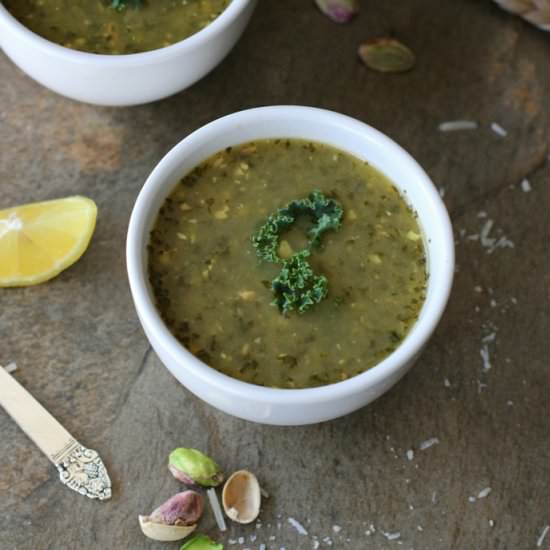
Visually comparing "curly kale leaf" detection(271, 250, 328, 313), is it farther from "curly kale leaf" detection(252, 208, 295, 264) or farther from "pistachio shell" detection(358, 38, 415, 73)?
"pistachio shell" detection(358, 38, 415, 73)

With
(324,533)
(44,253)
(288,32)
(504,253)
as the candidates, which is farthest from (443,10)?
(324,533)

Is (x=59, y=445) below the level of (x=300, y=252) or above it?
below

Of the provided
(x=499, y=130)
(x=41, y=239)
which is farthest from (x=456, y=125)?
(x=41, y=239)

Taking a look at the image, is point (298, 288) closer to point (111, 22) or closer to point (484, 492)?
point (484, 492)

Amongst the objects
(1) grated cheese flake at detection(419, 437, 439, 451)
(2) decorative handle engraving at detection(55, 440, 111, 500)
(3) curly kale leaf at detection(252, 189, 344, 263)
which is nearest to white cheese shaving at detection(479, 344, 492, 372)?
(1) grated cheese flake at detection(419, 437, 439, 451)

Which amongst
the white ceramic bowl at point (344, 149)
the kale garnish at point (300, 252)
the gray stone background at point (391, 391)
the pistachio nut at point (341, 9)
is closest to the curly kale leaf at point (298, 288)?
the kale garnish at point (300, 252)

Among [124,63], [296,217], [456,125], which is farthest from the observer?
[456,125]

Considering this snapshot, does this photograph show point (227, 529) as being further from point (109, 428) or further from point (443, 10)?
point (443, 10)
